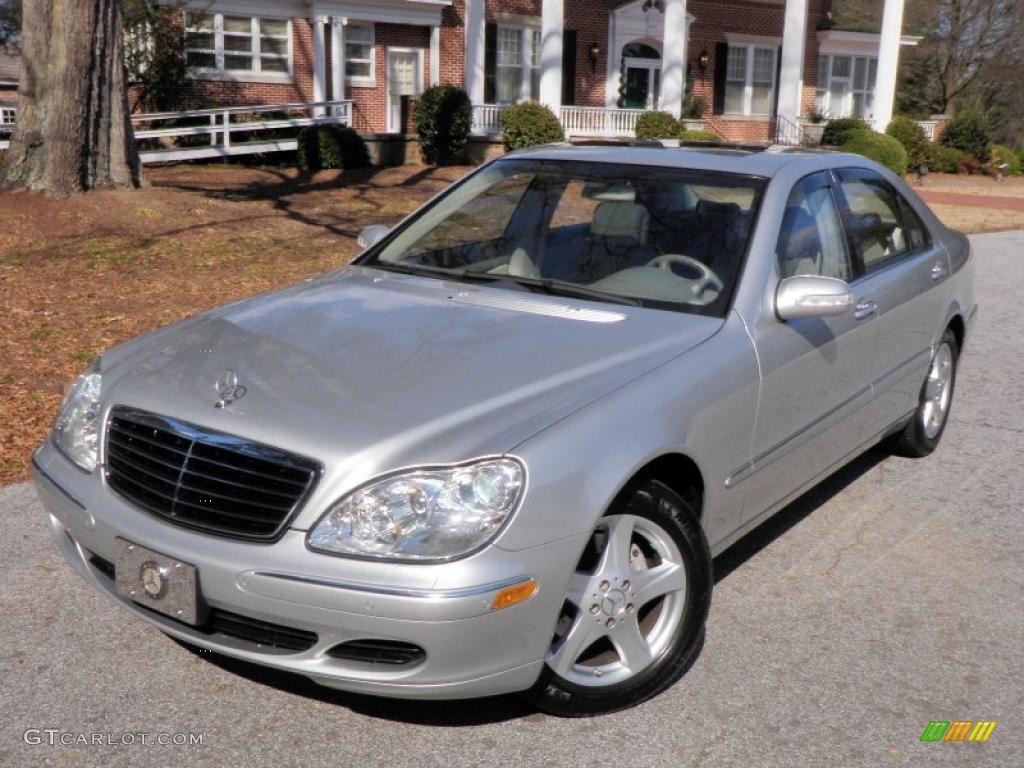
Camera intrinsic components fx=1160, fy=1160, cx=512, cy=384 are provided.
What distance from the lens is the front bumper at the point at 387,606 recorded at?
2.99 meters

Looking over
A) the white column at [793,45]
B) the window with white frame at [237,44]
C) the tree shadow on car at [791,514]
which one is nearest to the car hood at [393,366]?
the tree shadow on car at [791,514]

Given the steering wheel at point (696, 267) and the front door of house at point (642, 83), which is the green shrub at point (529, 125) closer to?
the front door of house at point (642, 83)

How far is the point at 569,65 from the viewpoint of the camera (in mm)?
29688

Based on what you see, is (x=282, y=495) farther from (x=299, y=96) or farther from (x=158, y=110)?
(x=299, y=96)

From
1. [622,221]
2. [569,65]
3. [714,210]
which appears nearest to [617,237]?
[622,221]

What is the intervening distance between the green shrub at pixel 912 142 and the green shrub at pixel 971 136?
9.50 ft

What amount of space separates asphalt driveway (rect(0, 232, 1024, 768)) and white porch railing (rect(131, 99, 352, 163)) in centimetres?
1647

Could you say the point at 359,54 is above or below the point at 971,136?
above

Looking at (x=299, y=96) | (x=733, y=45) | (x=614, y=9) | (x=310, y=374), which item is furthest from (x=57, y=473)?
(x=733, y=45)

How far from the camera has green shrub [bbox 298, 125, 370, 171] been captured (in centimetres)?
2091

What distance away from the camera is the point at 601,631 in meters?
3.42

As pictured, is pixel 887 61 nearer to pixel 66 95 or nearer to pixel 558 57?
pixel 558 57

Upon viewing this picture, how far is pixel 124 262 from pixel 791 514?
291 inches

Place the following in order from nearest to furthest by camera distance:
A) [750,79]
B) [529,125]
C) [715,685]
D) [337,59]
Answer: [715,685]
[529,125]
[337,59]
[750,79]
